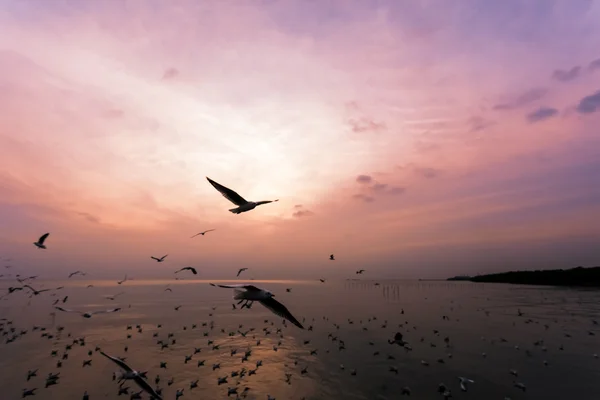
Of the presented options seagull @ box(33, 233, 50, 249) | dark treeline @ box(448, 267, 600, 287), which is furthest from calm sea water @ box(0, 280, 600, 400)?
dark treeline @ box(448, 267, 600, 287)

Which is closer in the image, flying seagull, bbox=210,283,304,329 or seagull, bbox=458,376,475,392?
flying seagull, bbox=210,283,304,329

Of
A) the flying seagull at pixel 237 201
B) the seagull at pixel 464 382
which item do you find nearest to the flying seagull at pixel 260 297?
the flying seagull at pixel 237 201

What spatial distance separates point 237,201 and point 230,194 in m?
0.41

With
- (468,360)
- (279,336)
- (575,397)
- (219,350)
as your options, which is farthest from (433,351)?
(219,350)

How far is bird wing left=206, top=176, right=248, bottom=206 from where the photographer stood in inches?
471

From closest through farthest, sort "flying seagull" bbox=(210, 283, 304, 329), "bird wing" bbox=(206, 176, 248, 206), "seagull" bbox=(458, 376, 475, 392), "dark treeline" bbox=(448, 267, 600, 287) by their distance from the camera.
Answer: "flying seagull" bbox=(210, 283, 304, 329) → "bird wing" bbox=(206, 176, 248, 206) → "seagull" bbox=(458, 376, 475, 392) → "dark treeline" bbox=(448, 267, 600, 287)

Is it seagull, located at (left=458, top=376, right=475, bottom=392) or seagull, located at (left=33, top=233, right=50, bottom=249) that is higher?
seagull, located at (left=33, top=233, right=50, bottom=249)

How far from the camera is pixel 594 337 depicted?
32.7 metres

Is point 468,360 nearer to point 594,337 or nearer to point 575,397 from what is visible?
point 575,397

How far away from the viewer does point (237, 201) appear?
12.3m

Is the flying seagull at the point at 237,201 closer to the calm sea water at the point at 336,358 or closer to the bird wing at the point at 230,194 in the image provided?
the bird wing at the point at 230,194

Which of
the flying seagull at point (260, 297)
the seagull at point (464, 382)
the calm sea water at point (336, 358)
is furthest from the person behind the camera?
the calm sea water at point (336, 358)

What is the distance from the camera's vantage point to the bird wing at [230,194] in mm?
11961

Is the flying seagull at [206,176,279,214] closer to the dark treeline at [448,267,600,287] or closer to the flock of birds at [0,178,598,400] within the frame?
the flock of birds at [0,178,598,400]
